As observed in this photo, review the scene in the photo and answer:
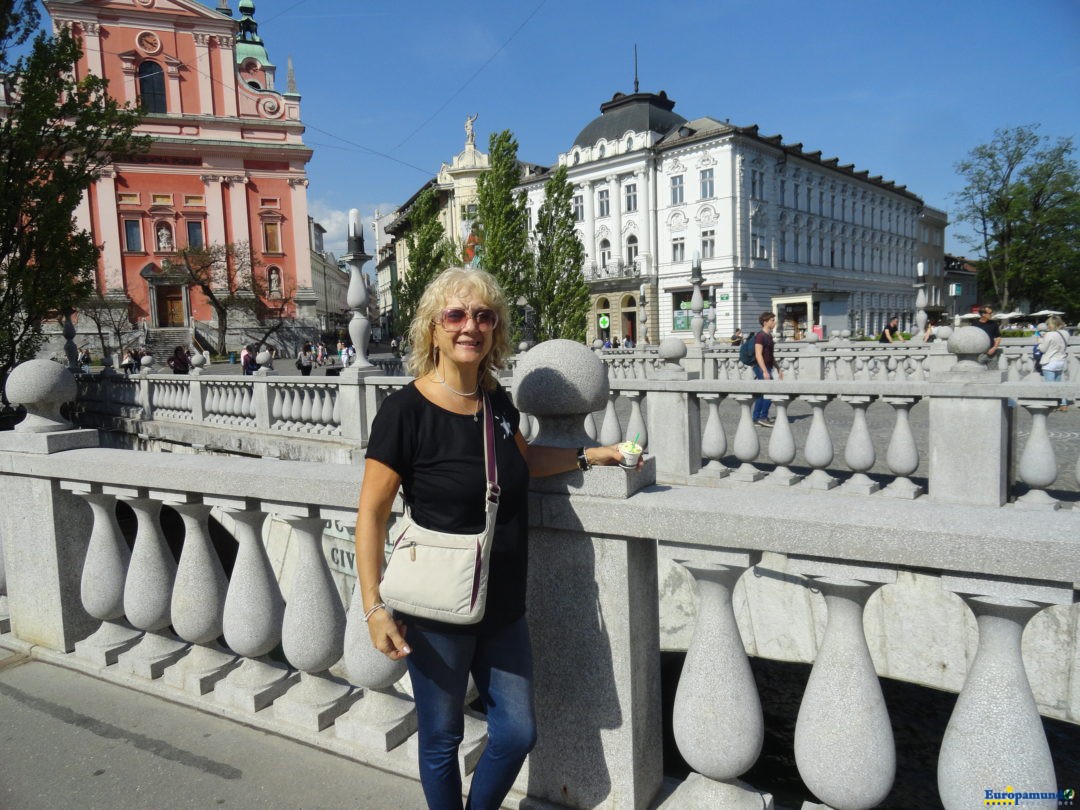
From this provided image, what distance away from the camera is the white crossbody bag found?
1997 mm

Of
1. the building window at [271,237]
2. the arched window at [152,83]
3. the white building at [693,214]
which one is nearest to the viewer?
the arched window at [152,83]

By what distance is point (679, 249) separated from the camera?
51625 mm

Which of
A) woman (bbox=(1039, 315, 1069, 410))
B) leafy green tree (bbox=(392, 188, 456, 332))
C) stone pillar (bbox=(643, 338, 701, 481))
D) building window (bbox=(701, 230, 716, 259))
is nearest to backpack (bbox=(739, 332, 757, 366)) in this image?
stone pillar (bbox=(643, 338, 701, 481))

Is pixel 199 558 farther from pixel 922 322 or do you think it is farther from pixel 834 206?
pixel 834 206

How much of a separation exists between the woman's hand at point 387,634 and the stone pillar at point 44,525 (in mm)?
2329

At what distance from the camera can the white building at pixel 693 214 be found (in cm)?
4922

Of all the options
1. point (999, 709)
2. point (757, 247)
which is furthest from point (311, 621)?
point (757, 247)

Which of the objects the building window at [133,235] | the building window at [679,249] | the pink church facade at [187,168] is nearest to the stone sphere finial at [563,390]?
the pink church facade at [187,168]

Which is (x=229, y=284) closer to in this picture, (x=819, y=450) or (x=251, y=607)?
(x=819, y=450)

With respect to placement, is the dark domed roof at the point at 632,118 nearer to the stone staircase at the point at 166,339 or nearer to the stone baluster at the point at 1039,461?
the stone staircase at the point at 166,339

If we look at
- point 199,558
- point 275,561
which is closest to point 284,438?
point 275,561

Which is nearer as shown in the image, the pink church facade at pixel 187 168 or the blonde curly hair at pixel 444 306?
the blonde curly hair at pixel 444 306

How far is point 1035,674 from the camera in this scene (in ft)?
14.8

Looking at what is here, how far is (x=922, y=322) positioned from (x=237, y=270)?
3997cm
